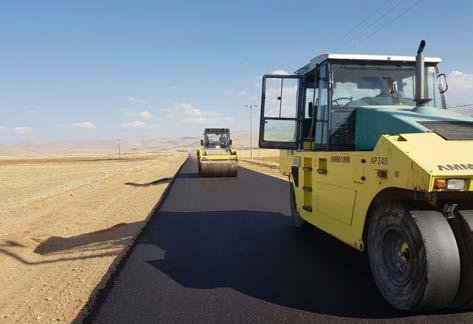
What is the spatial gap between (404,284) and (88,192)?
1695 cm

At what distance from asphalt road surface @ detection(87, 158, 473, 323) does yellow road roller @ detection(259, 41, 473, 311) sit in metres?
0.46

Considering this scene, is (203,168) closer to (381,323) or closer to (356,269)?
(356,269)

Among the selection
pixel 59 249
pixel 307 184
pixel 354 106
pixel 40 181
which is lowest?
pixel 40 181

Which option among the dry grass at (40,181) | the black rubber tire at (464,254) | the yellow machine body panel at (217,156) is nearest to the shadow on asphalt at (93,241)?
the dry grass at (40,181)

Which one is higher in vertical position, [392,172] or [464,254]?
[392,172]

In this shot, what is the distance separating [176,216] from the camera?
36.8 ft

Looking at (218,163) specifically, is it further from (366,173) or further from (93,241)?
(366,173)

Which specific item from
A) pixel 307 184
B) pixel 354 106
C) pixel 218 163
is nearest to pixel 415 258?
pixel 354 106

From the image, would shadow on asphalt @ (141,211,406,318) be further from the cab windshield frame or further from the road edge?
the cab windshield frame

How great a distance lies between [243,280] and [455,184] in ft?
8.79

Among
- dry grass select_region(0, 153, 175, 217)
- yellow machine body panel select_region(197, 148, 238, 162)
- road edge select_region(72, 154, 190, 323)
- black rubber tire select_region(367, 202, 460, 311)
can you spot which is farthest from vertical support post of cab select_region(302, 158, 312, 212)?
yellow machine body panel select_region(197, 148, 238, 162)

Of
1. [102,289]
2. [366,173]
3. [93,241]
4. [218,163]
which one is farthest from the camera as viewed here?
[218,163]

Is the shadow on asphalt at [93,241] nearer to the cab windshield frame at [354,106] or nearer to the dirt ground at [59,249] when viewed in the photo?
the dirt ground at [59,249]

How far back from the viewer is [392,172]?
4.45m
